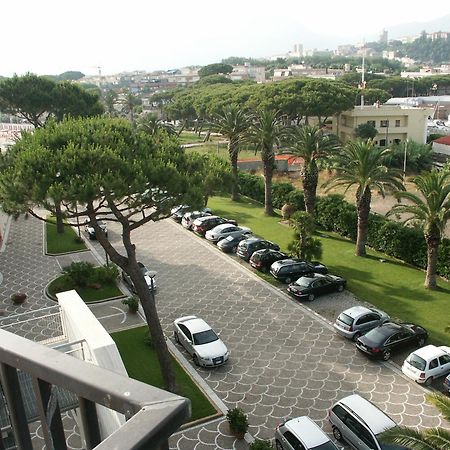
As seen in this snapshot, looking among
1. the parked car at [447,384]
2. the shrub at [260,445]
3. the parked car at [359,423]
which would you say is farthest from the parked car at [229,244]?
the shrub at [260,445]

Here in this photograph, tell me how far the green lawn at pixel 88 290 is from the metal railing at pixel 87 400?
22.5 m

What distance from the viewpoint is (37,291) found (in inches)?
989

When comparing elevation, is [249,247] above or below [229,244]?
above

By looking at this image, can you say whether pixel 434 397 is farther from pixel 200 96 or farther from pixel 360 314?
pixel 200 96

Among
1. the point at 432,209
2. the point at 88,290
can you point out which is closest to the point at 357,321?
the point at 432,209

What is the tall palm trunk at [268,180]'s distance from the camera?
35.2 meters

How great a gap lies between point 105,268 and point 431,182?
1617cm

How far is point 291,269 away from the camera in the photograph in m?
25.1

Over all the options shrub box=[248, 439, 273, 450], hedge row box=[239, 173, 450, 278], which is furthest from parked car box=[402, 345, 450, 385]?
hedge row box=[239, 173, 450, 278]

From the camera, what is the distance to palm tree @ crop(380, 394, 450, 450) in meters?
9.17

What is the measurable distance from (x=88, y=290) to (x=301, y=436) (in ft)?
47.8

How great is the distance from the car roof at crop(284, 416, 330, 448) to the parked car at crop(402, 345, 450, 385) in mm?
4781

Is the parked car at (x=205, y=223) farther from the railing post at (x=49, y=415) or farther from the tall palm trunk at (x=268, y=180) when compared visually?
the railing post at (x=49, y=415)

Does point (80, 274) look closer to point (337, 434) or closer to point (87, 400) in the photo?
point (337, 434)
